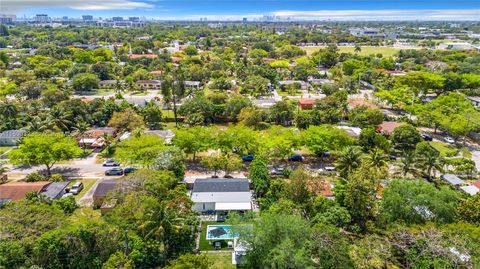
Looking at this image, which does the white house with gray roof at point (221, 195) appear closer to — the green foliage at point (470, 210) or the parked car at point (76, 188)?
the parked car at point (76, 188)

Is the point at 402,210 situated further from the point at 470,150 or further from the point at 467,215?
the point at 470,150

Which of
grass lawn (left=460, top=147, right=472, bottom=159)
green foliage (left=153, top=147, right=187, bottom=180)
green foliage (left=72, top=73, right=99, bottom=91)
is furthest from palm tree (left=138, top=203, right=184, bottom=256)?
green foliage (left=72, top=73, right=99, bottom=91)

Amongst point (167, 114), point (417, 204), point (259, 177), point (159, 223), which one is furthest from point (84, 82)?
point (417, 204)

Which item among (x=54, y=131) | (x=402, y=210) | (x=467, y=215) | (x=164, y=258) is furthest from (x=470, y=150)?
(x=54, y=131)

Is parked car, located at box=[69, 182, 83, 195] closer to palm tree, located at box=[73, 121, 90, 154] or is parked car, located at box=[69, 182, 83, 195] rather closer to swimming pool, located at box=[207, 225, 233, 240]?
palm tree, located at box=[73, 121, 90, 154]

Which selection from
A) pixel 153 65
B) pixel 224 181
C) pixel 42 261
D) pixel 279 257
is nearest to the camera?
pixel 279 257

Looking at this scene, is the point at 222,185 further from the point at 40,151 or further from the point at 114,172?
the point at 40,151
